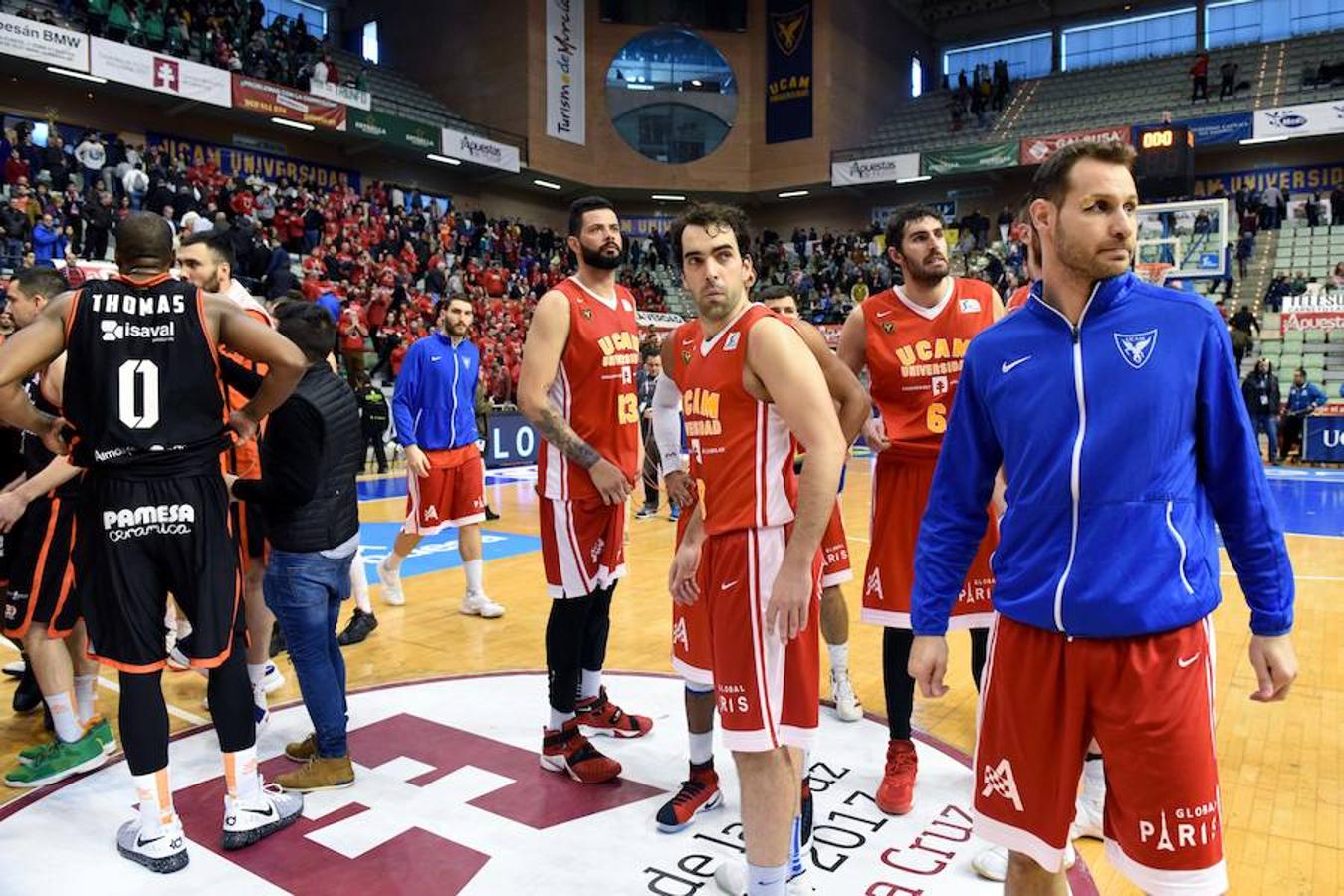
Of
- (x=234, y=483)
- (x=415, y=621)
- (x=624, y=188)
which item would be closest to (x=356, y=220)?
(x=624, y=188)

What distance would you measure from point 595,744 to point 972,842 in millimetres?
1654

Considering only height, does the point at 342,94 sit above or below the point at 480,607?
above

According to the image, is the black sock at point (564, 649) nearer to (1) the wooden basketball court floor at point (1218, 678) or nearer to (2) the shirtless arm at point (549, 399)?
(2) the shirtless arm at point (549, 399)

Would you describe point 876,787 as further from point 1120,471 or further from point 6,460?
point 6,460

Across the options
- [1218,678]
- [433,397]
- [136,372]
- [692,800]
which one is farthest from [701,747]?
[433,397]

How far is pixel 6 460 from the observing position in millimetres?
4406

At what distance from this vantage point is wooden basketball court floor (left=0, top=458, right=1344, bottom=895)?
10.8 ft

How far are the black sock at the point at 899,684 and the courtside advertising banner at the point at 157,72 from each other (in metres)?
21.8

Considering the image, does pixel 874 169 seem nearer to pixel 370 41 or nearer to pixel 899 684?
pixel 370 41

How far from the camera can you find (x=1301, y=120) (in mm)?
25234

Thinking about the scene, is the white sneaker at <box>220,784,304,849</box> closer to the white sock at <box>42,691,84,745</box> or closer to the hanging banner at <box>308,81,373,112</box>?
the white sock at <box>42,691,84,745</box>

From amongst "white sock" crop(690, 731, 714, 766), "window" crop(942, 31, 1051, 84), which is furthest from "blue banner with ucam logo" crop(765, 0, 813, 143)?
"white sock" crop(690, 731, 714, 766)

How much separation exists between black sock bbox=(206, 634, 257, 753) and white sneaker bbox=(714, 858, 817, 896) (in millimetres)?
1756

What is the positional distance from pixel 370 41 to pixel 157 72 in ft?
48.0
